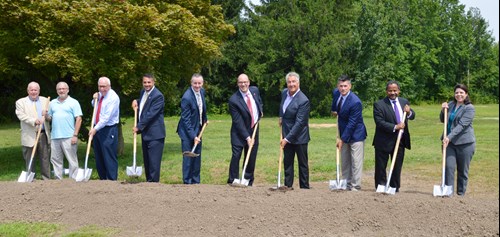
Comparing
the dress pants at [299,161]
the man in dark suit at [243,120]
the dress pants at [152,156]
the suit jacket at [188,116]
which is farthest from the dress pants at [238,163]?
the dress pants at [152,156]

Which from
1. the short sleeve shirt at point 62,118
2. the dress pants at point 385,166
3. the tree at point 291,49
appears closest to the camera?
the dress pants at point 385,166

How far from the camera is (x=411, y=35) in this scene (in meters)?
58.2

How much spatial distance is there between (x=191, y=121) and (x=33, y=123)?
2.76 metres

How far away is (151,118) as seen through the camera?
30.0 ft

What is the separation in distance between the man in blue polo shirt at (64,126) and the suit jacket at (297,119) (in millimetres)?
3547

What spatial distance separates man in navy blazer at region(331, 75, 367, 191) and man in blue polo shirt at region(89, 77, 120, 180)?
3.67 metres

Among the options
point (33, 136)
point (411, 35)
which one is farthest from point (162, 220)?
point (411, 35)

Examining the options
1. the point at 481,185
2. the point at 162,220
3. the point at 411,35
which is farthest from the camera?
the point at 411,35

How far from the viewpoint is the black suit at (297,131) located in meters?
8.64

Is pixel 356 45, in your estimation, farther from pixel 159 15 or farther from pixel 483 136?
pixel 159 15

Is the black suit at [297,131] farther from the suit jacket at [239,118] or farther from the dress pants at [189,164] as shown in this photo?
the dress pants at [189,164]

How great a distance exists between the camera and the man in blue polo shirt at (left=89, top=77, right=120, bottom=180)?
928 centimetres

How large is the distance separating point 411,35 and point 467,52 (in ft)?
26.6

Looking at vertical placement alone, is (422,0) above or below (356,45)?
above
